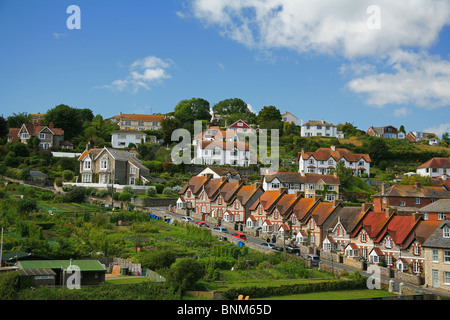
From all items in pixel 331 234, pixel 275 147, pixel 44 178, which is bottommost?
pixel 331 234

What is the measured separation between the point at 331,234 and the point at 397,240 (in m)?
7.81

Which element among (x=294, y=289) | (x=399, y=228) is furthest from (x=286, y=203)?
(x=294, y=289)

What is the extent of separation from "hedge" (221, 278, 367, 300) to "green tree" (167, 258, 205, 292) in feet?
7.63

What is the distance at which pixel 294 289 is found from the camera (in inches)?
1533

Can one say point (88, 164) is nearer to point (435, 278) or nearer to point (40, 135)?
point (40, 135)

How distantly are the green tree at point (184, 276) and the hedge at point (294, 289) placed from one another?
91.6 inches

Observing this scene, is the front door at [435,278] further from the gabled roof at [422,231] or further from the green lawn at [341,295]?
the green lawn at [341,295]

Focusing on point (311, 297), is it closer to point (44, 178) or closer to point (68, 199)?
point (68, 199)

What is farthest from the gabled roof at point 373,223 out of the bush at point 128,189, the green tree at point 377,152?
the green tree at point 377,152

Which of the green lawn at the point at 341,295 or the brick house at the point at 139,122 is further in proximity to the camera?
the brick house at the point at 139,122

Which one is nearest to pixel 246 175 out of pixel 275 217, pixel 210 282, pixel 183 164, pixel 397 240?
pixel 183 164

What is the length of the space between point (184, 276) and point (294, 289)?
8296 mm

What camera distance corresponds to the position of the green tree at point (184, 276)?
120ft

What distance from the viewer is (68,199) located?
6762 cm
